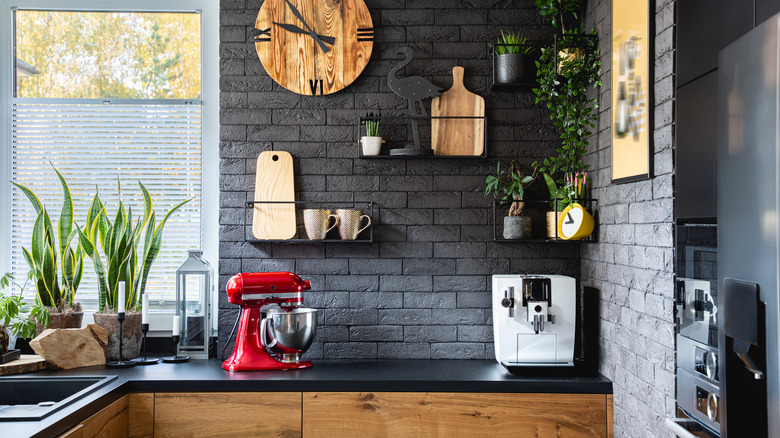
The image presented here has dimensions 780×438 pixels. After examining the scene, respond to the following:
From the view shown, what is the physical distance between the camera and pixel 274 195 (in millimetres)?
2525

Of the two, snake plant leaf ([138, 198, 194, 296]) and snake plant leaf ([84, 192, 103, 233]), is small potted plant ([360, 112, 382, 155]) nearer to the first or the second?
snake plant leaf ([138, 198, 194, 296])

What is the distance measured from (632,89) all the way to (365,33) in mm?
1201

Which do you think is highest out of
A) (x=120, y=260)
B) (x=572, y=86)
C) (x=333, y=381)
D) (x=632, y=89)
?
(x=572, y=86)

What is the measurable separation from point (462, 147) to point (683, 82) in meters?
1.11

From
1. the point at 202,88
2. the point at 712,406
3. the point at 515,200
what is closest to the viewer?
the point at 712,406

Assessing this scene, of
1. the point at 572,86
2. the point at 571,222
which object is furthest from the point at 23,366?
the point at 572,86

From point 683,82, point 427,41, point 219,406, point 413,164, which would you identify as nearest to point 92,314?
point 219,406

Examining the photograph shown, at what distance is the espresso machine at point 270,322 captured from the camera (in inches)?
89.4

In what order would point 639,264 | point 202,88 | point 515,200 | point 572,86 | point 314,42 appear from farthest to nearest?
1. point 202,88
2. point 314,42
3. point 515,200
4. point 572,86
5. point 639,264

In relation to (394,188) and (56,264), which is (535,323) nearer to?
(394,188)

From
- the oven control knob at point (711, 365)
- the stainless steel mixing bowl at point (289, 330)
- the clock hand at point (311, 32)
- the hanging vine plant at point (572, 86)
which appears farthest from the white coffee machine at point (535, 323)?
the clock hand at point (311, 32)

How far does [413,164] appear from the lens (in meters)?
2.57

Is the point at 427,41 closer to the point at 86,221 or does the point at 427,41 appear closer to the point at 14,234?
the point at 86,221

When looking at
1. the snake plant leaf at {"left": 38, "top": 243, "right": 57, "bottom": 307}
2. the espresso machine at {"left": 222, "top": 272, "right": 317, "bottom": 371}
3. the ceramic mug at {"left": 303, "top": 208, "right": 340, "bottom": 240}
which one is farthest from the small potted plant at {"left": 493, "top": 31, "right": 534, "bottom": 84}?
the snake plant leaf at {"left": 38, "top": 243, "right": 57, "bottom": 307}
